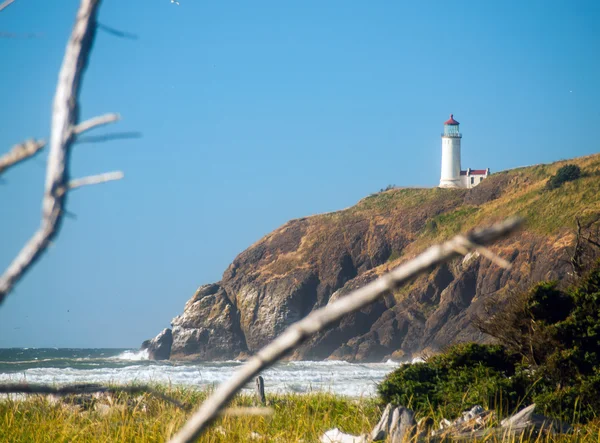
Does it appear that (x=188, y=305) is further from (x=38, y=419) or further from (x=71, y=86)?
(x=71, y=86)

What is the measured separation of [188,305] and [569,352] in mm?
58425

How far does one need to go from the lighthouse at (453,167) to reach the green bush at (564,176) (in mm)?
14591

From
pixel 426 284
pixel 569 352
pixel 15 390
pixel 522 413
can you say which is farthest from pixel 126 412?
pixel 426 284

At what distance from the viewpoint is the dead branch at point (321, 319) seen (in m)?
0.82

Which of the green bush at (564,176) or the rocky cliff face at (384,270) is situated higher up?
the green bush at (564,176)

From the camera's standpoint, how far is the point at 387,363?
159ft

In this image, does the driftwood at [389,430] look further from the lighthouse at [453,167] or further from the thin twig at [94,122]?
the lighthouse at [453,167]

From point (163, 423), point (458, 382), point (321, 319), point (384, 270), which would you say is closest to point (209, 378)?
point (458, 382)

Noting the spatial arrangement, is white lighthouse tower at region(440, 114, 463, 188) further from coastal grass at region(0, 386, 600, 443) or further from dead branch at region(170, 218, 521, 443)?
dead branch at region(170, 218, 521, 443)

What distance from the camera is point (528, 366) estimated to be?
384 inches

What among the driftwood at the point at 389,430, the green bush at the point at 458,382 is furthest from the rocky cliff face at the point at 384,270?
the driftwood at the point at 389,430

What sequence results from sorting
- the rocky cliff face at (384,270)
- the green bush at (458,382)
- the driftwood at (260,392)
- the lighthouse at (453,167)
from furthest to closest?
the lighthouse at (453,167), the rocky cliff face at (384,270), the driftwood at (260,392), the green bush at (458,382)

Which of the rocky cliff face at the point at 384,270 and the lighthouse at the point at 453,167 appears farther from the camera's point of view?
the lighthouse at the point at 453,167

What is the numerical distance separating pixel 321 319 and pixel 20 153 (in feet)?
1.78
